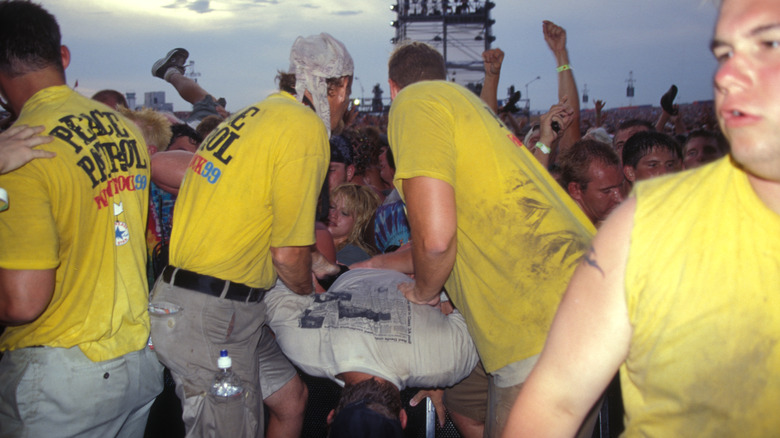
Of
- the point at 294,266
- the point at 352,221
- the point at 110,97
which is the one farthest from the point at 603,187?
the point at 110,97

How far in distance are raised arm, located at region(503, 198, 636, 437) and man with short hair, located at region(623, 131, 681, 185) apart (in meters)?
3.88

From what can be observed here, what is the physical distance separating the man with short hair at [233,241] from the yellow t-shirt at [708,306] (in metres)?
1.65

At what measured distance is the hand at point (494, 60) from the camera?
4.86 m

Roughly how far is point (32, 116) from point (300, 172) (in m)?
1.07

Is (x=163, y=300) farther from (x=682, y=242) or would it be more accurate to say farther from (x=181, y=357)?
(x=682, y=242)

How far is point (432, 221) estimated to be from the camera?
2.16 m

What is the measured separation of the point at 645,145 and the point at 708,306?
167 inches

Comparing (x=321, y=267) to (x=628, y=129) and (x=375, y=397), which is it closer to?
(x=375, y=397)

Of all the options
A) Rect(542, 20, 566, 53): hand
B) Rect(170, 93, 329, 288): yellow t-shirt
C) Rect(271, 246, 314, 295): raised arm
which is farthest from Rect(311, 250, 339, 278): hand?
Rect(542, 20, 566, 53): hand

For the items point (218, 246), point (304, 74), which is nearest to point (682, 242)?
point (218, 246)

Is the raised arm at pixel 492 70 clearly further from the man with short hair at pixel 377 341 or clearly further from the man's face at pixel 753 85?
the man's face at pixel 753 85

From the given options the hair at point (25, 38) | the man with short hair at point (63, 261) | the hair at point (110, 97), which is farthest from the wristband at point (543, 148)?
the hair at point (110, 97)

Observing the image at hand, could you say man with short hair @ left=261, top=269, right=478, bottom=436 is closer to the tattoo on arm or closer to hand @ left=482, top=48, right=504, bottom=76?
the tattoo on arm

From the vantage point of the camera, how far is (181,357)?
250 centimetres
